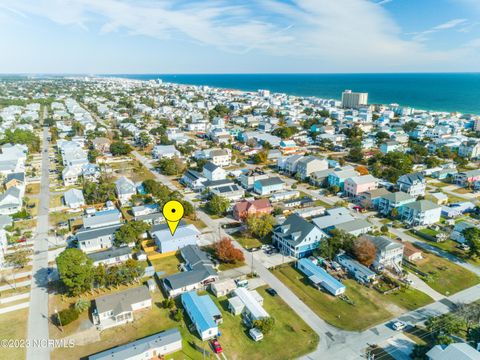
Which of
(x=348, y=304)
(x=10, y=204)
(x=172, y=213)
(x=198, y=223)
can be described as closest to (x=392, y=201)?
(x=348, y=304)

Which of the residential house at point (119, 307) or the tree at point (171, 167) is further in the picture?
the tree at point (171, 167)

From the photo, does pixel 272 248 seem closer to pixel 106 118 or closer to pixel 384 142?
pixel 384 142

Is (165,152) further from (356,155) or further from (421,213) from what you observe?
(421,213)

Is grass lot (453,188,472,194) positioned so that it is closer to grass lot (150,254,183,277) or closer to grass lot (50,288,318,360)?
grass lot (50,288,318,360)

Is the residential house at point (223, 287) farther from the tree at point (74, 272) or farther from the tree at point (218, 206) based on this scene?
the tree at point (218, 206)

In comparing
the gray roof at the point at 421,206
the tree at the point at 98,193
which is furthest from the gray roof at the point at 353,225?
the tree at the point at 98,193

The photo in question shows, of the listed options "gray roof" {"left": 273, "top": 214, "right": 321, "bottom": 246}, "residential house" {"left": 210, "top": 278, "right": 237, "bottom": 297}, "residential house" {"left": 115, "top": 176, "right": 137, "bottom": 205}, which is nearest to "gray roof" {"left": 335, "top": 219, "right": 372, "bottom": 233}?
"gray roof" {"left": 273, "top": 214, "right": 321, "bottom": 246}

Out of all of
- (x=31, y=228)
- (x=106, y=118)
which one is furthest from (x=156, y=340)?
(x=106, y=118)
